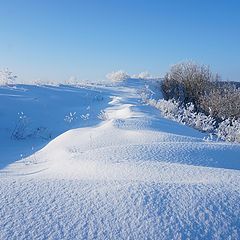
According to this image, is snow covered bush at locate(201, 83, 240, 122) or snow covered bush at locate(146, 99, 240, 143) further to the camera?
snow covered bush at locate(201, 83, 240, 122)

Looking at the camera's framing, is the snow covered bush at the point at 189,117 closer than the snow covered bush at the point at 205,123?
No

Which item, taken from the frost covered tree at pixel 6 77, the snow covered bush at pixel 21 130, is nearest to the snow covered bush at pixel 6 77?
the frost covered tree at pixel 6 77

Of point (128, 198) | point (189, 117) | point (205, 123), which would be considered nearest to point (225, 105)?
point (189, 117)

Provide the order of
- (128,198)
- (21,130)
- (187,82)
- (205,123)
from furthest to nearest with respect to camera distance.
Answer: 1. (187,82)
2. (205,123)
3. (21,130)
4. (128,198)

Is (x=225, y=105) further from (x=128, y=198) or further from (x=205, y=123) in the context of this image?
(x=128, y=198)

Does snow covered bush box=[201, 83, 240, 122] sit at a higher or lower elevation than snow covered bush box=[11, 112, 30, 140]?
higher

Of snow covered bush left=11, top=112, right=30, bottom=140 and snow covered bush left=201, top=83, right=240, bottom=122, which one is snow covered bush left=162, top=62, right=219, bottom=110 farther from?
snow covered bush left=11, top=112, right=30, bottom=140

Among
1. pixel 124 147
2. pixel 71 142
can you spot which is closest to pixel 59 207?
pixel 124 147

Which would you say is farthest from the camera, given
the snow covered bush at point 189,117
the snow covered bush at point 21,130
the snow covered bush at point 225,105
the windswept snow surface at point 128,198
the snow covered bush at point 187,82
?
the snow covered bush at point 187,82

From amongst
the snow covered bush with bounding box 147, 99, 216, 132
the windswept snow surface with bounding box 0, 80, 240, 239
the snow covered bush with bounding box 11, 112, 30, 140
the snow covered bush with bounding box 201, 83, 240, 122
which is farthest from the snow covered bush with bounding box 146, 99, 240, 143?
the snow covered bush with bounding box 11, 112, 30, 140

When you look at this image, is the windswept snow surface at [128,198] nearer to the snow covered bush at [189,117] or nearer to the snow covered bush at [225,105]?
the snow covered bush at [189,117]

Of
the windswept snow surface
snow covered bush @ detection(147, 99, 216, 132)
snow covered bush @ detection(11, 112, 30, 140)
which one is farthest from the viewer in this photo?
snow covered bush @ detection(147, 99, 216, 132)

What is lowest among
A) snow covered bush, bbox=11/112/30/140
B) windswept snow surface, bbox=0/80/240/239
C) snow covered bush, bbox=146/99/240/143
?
snow covered bush, bbox=11/112/30/140

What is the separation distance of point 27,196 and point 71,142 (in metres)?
3.41
